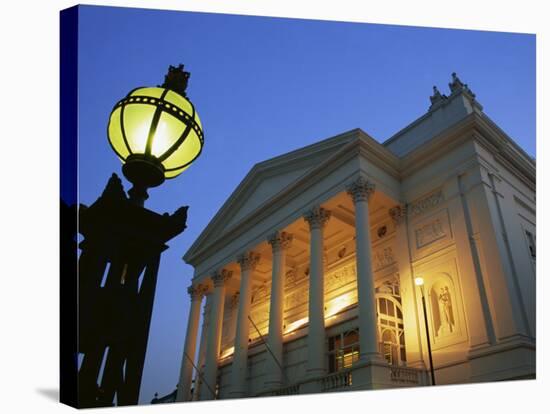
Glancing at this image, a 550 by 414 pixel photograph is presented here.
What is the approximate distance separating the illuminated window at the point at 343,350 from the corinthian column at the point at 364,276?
2.61 metres

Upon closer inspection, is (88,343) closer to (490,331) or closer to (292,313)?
(490,331)

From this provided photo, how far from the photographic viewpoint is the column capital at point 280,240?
64.3ft

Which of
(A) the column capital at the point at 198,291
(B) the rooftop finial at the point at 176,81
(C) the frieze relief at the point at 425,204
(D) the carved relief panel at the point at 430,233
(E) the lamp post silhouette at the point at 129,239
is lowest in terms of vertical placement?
(E) the lamp post silhouette at the point at 129,239

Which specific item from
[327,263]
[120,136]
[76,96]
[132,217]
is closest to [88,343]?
[132,217]

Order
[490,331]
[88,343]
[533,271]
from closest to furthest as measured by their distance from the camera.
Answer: [88,343], [490,331], [533,271]

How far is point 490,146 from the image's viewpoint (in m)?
16.3

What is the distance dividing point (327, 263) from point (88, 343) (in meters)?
19.3

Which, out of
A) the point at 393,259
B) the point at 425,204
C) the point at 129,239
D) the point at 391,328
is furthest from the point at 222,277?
the point at 129,239

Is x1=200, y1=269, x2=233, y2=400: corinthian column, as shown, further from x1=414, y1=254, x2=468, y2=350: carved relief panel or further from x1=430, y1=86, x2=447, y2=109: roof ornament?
x1=430, y1=86, x2=447, y2=109: roof ornament

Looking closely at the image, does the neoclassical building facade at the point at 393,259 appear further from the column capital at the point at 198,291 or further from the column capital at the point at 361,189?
the column capital at the point at 198,291

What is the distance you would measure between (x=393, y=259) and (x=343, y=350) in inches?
152

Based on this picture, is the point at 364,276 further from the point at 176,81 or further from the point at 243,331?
the point at 176,81

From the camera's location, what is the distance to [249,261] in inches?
837

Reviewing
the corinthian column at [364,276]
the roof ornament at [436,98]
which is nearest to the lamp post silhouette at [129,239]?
the corinthian column at [364,276]
